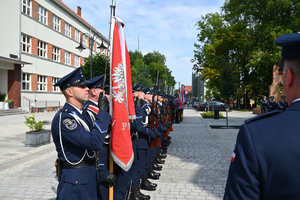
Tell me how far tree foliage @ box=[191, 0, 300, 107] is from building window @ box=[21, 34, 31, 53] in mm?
20871

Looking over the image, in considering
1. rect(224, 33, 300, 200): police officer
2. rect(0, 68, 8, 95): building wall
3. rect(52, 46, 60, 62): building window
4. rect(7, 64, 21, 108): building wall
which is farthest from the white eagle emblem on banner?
rect(52, 46, 60, 62): building window

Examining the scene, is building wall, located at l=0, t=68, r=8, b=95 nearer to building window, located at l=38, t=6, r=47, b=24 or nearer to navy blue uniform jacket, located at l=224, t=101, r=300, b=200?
building window, located at l=38, t=6, r=47, b=24

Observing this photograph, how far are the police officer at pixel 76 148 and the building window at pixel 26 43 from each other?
26.8m

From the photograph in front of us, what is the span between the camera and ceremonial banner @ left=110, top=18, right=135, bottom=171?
3.22m

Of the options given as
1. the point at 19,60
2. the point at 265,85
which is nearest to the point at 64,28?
the point at 19,60

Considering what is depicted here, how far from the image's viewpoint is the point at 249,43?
3581 centimetres

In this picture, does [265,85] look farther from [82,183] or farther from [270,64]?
[82,183]

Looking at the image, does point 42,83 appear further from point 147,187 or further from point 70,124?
point 70,124

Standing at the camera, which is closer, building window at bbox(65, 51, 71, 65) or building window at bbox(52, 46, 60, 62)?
building window at bbox(52, 46, 60, 62)

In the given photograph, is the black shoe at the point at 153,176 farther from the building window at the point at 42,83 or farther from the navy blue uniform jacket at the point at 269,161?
the building window at the point at 42,83

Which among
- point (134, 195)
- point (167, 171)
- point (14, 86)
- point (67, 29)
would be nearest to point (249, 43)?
point (67, 29)

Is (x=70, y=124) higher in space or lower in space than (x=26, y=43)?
lower

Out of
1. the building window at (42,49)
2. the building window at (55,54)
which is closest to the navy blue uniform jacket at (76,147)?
the building window at (42,49)

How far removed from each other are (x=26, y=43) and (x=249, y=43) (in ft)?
94.3
